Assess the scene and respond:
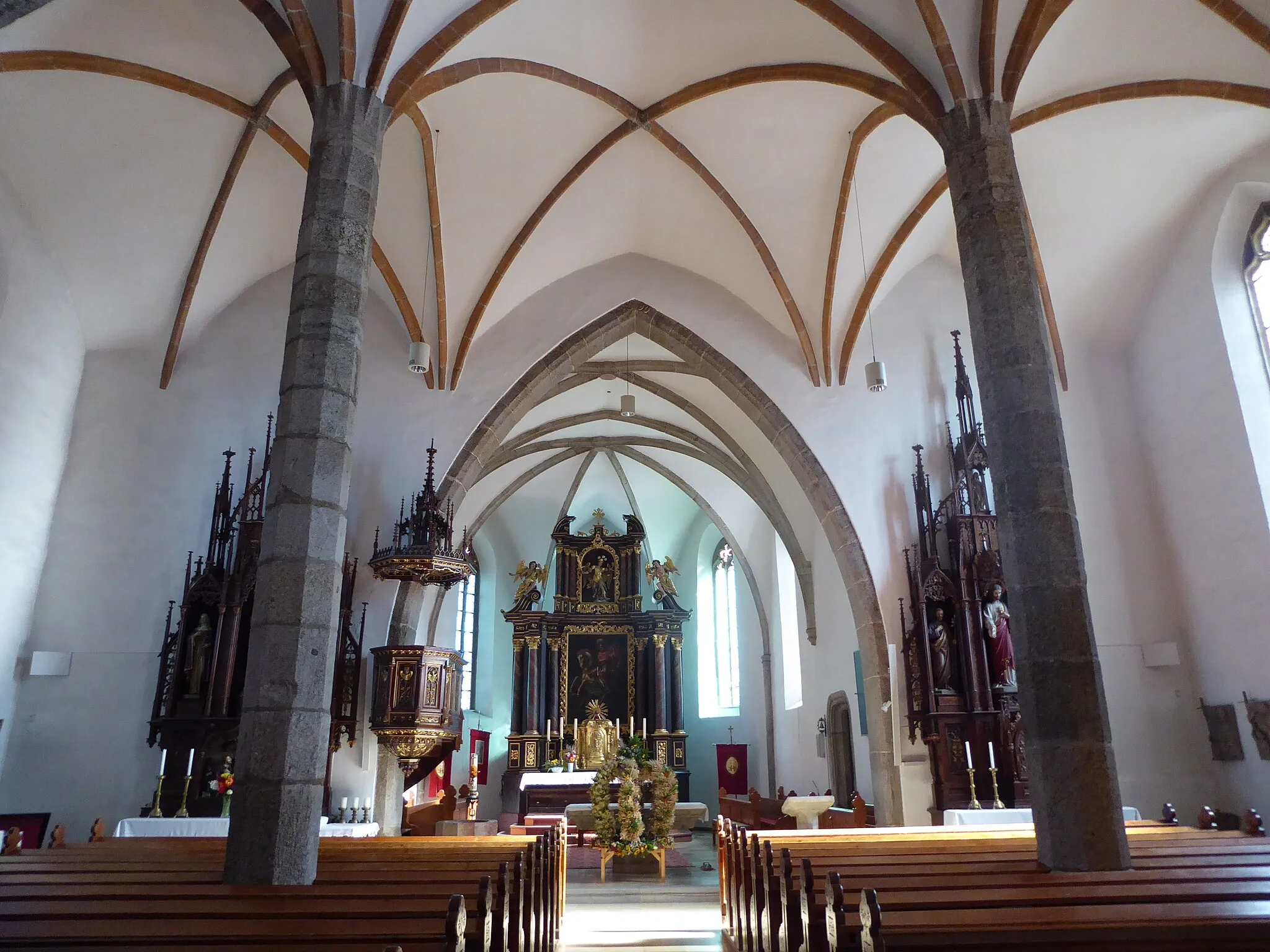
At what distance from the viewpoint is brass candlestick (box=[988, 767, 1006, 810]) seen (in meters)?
10.0

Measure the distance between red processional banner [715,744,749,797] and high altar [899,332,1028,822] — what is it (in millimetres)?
8363

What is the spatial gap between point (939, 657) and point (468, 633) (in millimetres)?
12797

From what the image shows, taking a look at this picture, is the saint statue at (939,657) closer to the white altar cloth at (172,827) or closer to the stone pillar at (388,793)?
the stone pillar at (388,793)

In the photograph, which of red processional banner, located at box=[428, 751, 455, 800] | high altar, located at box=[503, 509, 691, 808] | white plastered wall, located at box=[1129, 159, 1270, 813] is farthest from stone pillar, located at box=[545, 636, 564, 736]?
white plastered wall, located at box=[1129, 159, 1270, 813]

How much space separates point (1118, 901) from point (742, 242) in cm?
989

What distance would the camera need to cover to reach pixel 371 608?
12.0 meters

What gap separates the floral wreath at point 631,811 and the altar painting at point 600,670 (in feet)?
32.3

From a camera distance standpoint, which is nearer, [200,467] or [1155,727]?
[1155,727]

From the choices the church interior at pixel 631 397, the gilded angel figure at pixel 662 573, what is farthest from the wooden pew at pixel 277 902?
the gilded angel figure at pixel 662 573

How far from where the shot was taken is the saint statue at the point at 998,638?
1088cm

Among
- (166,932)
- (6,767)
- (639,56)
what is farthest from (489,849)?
(639,56)

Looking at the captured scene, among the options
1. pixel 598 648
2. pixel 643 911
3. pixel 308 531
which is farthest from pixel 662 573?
pixel 308 531

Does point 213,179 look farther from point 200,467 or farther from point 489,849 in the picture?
point 489,849

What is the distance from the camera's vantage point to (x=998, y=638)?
35.9 ft
